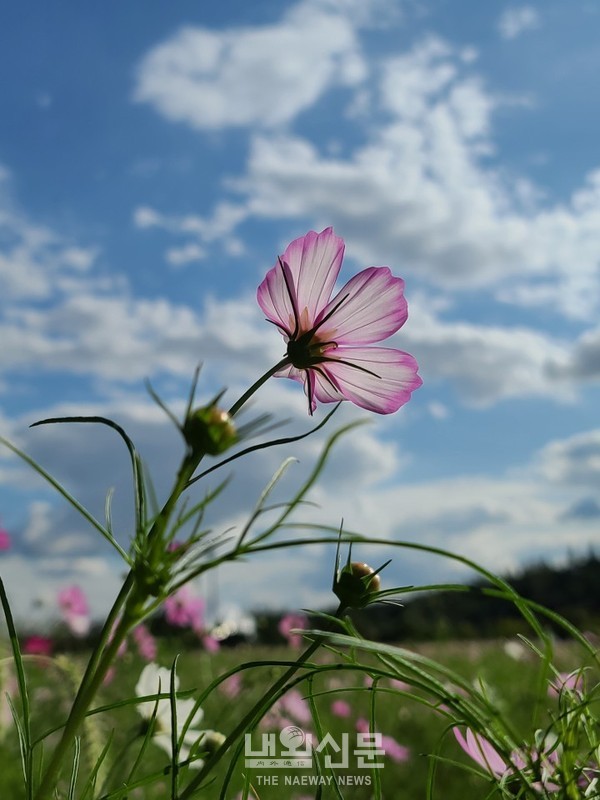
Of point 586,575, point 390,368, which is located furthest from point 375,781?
point 586,575

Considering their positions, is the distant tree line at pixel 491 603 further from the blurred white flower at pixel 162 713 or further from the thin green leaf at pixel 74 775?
the thin green leaf at pixel 74 775

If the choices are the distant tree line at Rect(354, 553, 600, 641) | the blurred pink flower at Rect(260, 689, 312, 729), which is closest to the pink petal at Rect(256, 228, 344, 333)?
the blurred pink flower at Rect(260, 689, 312, 729)

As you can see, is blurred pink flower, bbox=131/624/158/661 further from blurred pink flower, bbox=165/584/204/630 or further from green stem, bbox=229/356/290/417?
green stem, bbox=229/356/290/417

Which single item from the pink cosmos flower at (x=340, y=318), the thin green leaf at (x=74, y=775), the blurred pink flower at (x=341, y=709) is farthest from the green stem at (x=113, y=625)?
the blurred pink flower at (x=341, y=709)

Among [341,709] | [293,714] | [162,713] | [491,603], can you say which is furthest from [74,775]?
[491,603]

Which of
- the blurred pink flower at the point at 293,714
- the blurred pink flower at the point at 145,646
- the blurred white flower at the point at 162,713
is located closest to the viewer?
the blurred white flower at the point at 162,713

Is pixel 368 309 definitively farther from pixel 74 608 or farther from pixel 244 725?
pixel 74 608
